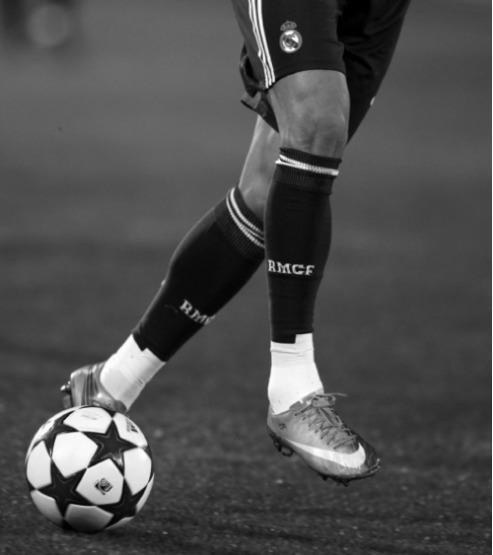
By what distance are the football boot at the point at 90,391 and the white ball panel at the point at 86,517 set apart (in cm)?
62

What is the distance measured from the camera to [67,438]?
11.4ft

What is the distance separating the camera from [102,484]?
341cm

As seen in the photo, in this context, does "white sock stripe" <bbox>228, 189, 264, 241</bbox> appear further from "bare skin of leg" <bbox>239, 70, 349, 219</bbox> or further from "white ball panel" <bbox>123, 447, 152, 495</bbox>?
"white ball panel" <bbox>123, 447, 152, 495</bbox>

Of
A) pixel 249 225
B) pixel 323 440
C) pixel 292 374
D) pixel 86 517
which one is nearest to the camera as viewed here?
pixel 86 517

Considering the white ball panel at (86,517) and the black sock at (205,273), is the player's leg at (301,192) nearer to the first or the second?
the black sock at (205,273)

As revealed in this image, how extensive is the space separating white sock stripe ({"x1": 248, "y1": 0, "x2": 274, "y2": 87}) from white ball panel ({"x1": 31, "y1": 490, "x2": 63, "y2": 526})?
1.24 m

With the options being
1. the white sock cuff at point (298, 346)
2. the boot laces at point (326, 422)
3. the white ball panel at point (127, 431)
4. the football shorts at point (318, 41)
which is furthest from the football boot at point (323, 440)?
the football shorts at point (318, 41)

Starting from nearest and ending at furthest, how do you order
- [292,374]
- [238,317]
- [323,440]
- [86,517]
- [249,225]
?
[86,517] < [323,440] < [292,374] < [249,225] < [238,317]

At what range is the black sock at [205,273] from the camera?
13.1 feet

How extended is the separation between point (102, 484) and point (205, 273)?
2.71ft

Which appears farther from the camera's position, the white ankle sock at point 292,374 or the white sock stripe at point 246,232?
the white sock stripe at point 246,232

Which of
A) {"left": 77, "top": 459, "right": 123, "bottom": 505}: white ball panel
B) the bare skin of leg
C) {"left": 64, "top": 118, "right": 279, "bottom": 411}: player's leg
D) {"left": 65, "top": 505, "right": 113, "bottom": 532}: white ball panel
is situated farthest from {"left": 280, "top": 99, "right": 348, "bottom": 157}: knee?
{"left": 65, "top": 505, "right": 113, "bottom": 532}: white ball panel

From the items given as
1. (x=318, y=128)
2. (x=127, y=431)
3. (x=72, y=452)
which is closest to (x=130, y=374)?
(x=127, y=431)

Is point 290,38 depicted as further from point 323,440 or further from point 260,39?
point 323,440
